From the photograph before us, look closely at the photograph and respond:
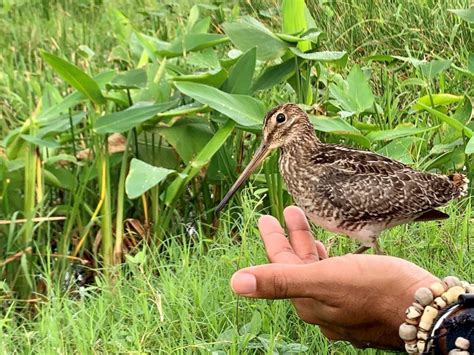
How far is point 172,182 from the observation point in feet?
13.2

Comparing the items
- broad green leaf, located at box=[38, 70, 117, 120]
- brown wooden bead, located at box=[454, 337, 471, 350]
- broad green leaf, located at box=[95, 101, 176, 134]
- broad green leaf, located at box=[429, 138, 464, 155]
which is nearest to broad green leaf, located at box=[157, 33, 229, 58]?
broad green leaf, located at box=[38, 70, 117, 120]

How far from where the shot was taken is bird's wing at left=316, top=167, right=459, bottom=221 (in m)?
3.46

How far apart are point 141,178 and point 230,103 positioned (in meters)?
0.48

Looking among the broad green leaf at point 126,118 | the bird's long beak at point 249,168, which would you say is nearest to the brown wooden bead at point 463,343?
the bird's long beak at point 249,168

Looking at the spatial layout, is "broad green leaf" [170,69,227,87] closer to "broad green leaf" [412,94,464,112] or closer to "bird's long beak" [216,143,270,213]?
"bird's long beak" [216,143,270,213]

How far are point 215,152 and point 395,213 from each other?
85 centimetres

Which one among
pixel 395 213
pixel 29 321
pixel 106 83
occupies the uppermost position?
pixel 106 83

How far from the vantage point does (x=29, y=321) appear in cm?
362

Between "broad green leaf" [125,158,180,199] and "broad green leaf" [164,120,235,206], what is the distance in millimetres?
175

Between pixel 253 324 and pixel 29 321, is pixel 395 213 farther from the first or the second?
pixel 29 321

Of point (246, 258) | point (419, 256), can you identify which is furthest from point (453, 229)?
point (246, 258)

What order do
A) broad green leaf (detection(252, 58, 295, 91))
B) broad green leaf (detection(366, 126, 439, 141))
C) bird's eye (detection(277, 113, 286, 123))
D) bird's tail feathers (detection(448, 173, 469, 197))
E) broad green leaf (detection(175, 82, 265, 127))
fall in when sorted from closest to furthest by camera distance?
bird's tail feathers (detection(448, 173, 469, 197)) < bird's eye (detection(277, 113, 286, 123)) < broad green leaf (detection(175, 82, 265, 127)) < broad green leaf (detection(366, 126, 439, 141)) < broad green leaf (detection(252, 58, 295, 91))

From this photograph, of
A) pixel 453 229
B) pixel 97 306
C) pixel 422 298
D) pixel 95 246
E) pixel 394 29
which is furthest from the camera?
pixel 394 29

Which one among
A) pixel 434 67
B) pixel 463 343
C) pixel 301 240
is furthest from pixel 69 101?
pixel 463 343
